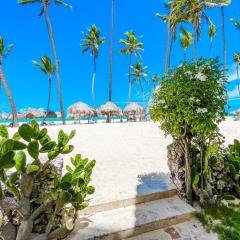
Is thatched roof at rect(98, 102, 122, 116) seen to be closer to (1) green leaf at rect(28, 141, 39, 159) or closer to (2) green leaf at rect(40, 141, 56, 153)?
(2) green leaf at rect(40, 141, 56, 153)

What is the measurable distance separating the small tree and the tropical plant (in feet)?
5.72

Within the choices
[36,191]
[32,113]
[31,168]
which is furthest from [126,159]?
[32,113]

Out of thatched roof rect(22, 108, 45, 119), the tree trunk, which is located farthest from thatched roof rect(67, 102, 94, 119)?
the tree trunk

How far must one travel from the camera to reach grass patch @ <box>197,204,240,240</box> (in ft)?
10.5

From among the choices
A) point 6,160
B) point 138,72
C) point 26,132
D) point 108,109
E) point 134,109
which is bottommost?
point 6,160

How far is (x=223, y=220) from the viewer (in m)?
3.50

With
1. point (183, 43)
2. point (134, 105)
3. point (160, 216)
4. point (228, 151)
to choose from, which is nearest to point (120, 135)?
point (228, 151)

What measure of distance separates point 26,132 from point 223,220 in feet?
11.2

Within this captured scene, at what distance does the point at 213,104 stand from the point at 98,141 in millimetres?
5063

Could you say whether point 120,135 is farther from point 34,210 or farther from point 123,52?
point 123,52

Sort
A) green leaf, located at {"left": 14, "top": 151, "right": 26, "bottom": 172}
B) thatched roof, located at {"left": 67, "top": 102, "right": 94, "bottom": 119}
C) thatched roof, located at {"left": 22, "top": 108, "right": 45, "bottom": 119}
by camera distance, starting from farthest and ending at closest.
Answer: thatched roof, located at {"left": 22, "top": 108, "right": 45, "bottom": 119} → thatched roof, located at {"left": 67, "top": 102, "right": 94, "bottom": 119} → green leaf, located at {"left": 14, "top": 151, "right": 26, "bottom": 172}

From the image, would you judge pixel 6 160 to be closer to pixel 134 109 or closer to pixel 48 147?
pixel 48 147

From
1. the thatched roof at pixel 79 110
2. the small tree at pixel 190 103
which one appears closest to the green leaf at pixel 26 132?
the small tree at pixel 190 103

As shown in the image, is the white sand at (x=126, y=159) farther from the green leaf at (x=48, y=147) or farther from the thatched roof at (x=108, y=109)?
the thatched roof at (x=108, y=109)
